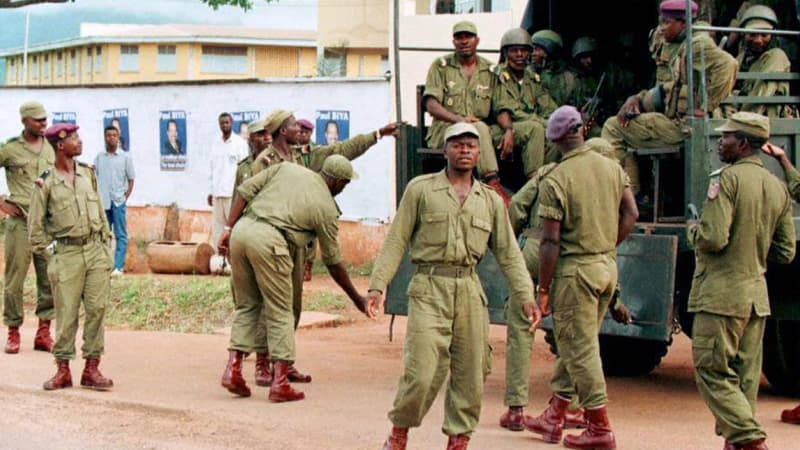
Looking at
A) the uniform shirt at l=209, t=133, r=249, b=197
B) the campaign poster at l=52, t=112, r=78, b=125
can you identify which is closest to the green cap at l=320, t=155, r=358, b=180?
the uniform shirt at l=209, t=133, r=249, b=197

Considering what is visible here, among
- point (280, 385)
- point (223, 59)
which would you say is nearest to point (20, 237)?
point (280, 385)

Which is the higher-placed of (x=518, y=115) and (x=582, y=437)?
(x=518, y=115)

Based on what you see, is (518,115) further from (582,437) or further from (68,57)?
(68,57)

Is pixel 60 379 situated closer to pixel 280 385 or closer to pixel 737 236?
pixel 280 385

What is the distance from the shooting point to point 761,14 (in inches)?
363

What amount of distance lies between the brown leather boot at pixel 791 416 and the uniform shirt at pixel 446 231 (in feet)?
7.06

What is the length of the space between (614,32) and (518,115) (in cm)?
192

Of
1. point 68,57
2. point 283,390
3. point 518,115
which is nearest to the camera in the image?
point 283,390

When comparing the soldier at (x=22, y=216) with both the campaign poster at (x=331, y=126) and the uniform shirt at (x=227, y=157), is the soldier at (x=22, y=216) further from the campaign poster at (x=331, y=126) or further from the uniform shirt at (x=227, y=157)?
the campaign poster at (x=331, y=126)

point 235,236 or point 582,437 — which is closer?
point 582,437

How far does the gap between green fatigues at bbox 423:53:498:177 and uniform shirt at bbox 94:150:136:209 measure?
23.5ft

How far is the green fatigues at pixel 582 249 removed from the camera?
757 centimetres

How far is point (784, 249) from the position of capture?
297 inches

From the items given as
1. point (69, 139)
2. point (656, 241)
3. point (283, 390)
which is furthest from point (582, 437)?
point (69, 139)
